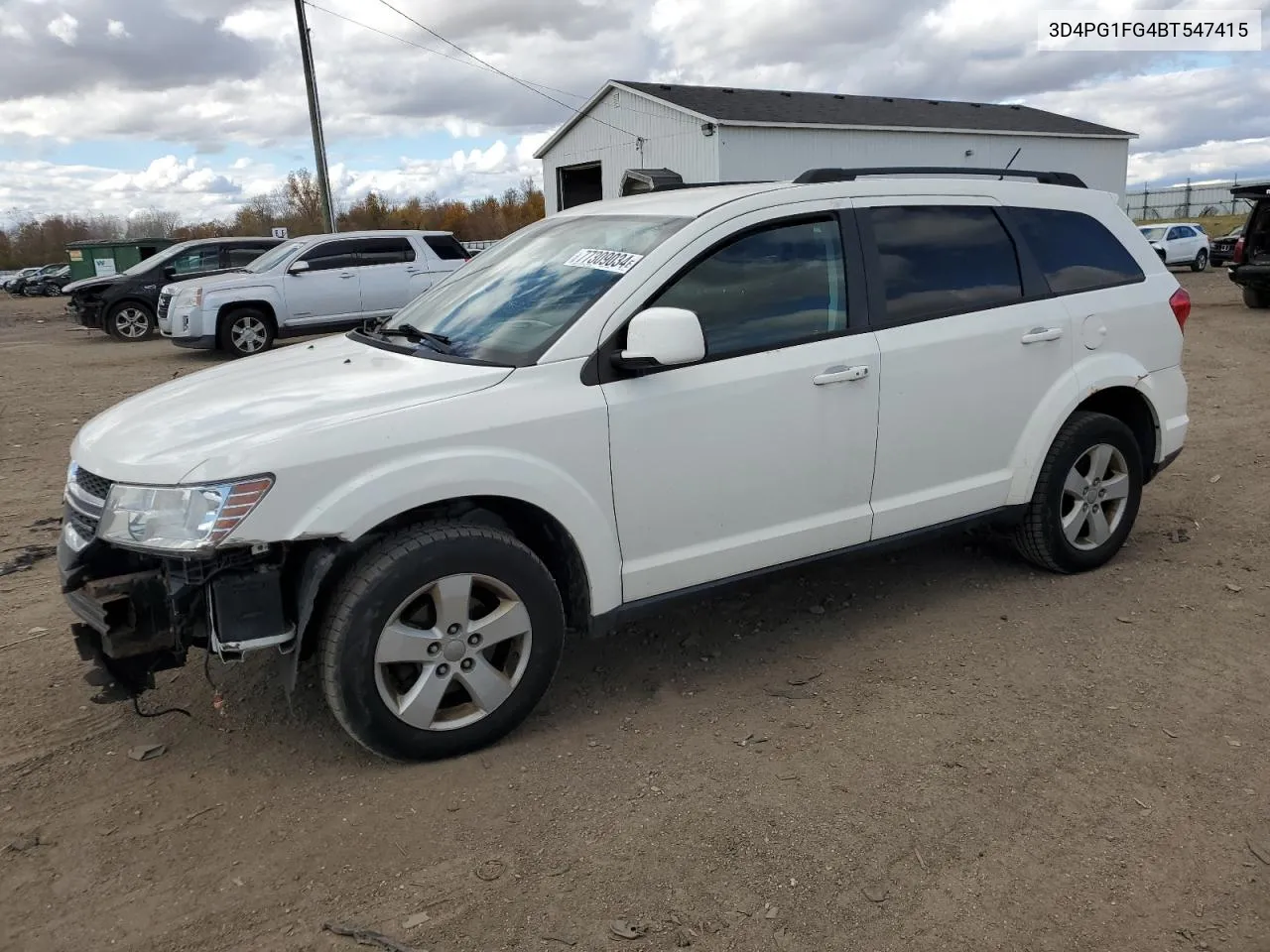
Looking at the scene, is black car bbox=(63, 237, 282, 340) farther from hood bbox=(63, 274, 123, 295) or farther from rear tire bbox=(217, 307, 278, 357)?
rear tire bbox=(217, 307, 278, 357)

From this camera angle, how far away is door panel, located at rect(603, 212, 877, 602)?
11.2ft

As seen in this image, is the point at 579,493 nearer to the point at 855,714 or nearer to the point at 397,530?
the point at 397,530

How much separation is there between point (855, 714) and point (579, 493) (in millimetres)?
1279

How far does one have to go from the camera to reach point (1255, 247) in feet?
51.3

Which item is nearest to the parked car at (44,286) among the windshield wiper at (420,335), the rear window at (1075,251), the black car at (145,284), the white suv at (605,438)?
the black car at (145,284)

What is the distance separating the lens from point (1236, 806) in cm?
295

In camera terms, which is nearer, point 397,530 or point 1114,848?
point 1114,848

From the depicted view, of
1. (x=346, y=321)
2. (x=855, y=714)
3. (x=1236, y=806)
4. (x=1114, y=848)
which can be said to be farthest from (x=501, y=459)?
(x=346, y=321)

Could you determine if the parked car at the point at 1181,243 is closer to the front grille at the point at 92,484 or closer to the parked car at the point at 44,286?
the front grille at the point at 92,484

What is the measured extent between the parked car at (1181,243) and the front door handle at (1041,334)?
24.2 metres

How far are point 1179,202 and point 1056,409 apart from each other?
55637 mm

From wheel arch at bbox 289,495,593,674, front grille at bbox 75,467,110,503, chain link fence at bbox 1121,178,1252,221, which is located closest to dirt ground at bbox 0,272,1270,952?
wheel arch at bbox 289,495,593,674

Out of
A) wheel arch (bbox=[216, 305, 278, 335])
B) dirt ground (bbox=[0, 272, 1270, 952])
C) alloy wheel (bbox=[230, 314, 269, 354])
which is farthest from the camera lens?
alloy wheel (bbox=[230, 314, 269, 354])

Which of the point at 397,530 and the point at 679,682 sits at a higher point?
the point at 397,530
